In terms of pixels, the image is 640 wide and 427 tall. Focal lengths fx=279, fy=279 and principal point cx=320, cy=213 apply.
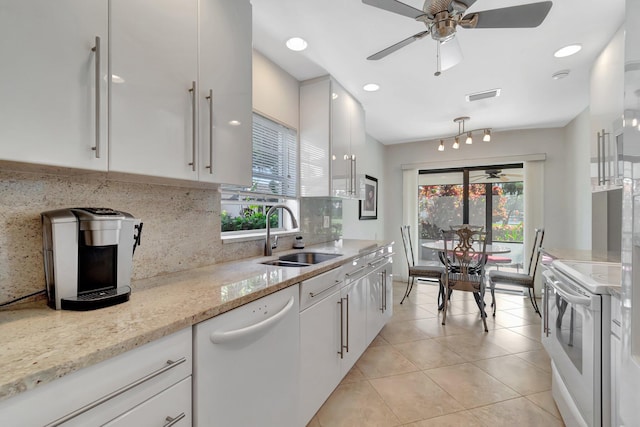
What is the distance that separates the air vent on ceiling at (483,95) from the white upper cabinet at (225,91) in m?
2.51

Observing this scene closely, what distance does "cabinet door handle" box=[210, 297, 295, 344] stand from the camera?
976mm

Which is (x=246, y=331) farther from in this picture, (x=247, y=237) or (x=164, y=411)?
(x=247, y=237)

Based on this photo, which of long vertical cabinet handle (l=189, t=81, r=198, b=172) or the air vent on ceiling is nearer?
long vertical cabinet handle (l=189, t=81, r=198, b=172)

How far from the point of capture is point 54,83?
83 cm

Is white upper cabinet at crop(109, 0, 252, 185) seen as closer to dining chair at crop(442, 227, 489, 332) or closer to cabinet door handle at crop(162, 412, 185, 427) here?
cabinet door handle at crop(162, 412, 185, 427)

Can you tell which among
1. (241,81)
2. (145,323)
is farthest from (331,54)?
(145,323)

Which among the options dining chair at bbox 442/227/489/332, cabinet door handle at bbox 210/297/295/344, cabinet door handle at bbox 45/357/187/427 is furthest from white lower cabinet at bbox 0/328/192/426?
dining chair at bbox 442/227/489/332

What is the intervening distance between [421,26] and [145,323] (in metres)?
2.28

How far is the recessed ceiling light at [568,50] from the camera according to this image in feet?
6.88

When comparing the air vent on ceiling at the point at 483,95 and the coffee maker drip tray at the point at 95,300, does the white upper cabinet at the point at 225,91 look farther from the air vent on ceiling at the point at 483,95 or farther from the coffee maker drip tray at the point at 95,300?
the air vent on ceiling at the point at 483,95

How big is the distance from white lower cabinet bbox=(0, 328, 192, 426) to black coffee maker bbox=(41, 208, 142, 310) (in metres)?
0.33

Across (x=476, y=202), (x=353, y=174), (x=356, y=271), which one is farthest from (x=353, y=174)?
(x=476, y=202)

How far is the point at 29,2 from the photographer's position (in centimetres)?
79

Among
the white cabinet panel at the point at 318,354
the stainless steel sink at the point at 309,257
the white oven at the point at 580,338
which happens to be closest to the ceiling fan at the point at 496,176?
the white oven at the point at 580,338
